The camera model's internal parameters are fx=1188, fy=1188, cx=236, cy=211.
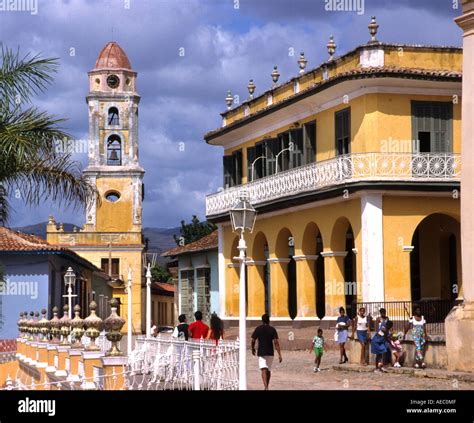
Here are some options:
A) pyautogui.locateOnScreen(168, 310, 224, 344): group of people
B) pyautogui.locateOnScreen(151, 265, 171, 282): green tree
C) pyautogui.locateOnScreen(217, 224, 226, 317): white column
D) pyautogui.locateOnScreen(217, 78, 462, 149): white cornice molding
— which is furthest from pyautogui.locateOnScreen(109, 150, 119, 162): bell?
pyautogui.locateOnScreen(168, 310, 224, 344): group of people

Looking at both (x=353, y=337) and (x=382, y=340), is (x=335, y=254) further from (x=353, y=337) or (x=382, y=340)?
(x=382, y=340)

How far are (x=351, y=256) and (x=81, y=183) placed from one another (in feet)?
48.8

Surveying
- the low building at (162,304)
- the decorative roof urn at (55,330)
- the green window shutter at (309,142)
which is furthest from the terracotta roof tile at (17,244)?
the low building at (162,304)

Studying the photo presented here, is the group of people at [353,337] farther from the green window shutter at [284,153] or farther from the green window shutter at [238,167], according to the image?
the green window shutter at [238,167]

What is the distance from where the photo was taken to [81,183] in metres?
21.4

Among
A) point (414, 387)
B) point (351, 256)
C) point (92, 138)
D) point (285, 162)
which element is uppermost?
point (92, 138)

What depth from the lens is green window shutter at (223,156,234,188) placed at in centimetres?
4200

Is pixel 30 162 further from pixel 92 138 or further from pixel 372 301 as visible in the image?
pixel 92 138

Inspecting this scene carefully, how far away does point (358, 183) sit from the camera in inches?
1214

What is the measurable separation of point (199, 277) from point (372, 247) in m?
17.9

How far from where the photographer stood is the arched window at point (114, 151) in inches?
2911

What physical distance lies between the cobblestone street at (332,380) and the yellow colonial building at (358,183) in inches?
177

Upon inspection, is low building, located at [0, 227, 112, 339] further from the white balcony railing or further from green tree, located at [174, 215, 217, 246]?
green tree, located at [174, 215, 217, 246]
